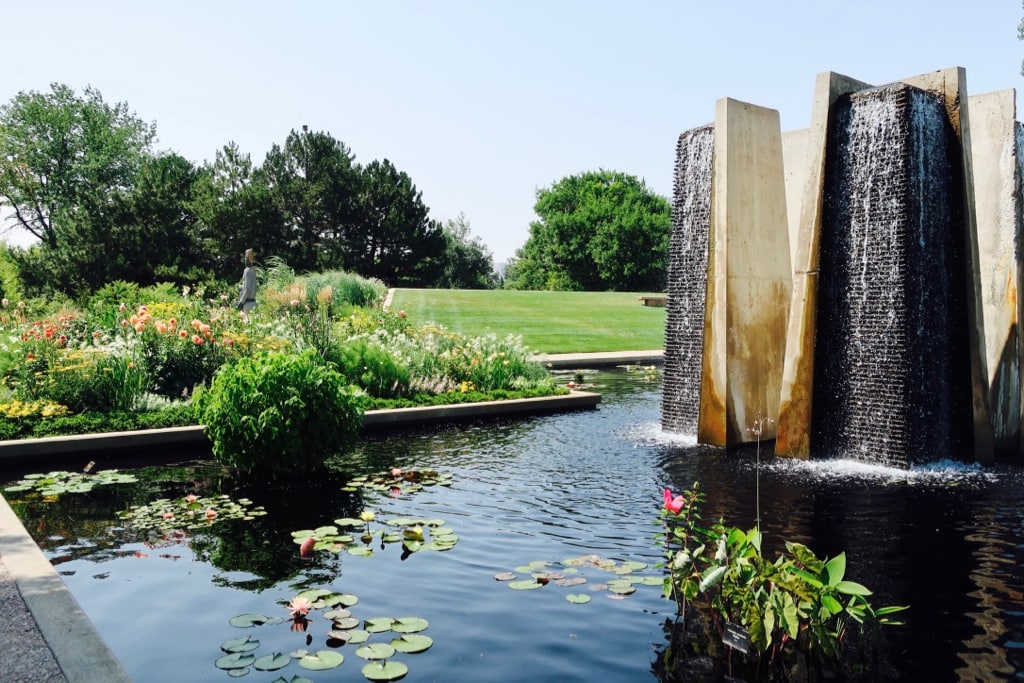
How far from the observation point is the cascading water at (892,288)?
9070mm

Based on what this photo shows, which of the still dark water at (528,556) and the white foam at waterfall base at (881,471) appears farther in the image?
the white foam at waterfall base at (881,471)

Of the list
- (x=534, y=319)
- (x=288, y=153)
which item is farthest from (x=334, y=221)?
(x=534, y=319)

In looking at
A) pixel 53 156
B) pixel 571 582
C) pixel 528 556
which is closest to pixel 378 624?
pixel 571 582

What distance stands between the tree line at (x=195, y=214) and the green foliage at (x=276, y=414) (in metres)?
32.2

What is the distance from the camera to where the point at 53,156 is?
5028cm

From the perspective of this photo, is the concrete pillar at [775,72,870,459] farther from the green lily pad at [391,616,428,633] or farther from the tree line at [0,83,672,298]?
the tree line at [0,83,672,298]

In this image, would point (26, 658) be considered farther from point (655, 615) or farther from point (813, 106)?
point (813, 106)

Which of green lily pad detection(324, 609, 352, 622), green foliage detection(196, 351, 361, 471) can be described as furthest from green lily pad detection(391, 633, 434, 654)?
green foliage detection(196, 351, 361, 471)

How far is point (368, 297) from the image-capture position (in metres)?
25.4

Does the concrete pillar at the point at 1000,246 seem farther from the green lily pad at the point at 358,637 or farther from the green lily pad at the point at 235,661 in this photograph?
the green lily pad at the point at 235,661

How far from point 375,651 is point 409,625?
0.37 meters

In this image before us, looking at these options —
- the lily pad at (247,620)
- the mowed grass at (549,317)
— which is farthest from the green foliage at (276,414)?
the mowed grass at (549,317)

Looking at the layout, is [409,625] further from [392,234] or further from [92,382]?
[392,234]

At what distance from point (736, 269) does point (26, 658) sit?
8.72 m
